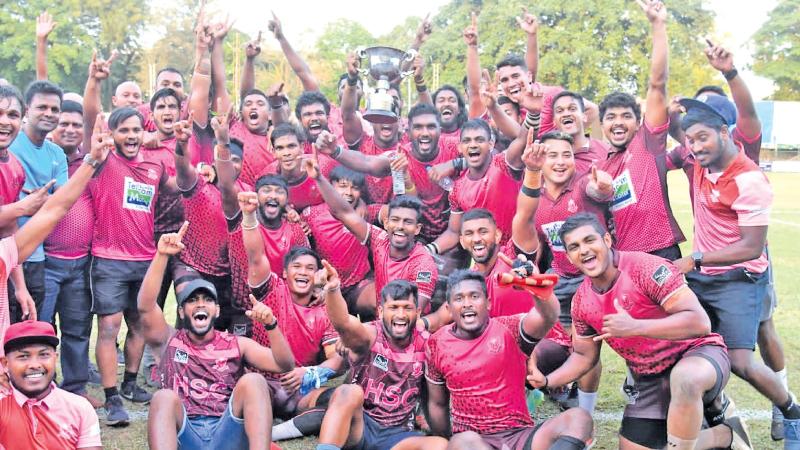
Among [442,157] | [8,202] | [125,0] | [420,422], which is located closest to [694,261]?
[420,422]

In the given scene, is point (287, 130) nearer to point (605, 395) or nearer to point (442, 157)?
point (442, 157)

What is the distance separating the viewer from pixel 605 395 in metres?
6.58

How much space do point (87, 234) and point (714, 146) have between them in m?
4.69

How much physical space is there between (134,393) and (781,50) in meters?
60.2

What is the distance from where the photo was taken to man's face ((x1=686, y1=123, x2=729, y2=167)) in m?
5.16

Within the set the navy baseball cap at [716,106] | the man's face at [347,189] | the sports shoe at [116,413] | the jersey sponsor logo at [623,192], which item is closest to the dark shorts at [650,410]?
the jersey sponsor logo at [623,192]

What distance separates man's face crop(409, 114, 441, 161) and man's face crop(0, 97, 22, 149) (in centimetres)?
355

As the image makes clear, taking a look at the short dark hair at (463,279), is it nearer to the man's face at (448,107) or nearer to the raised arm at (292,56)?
the man's face at (448,107)

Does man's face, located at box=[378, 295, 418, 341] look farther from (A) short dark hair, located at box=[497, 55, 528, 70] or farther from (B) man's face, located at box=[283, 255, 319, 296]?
(A) short dark hair, located at box=[497, 55, 528, 70]

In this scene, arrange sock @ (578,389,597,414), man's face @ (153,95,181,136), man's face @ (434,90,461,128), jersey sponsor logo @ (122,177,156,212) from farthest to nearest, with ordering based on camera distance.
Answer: man's face @ (434,90,461,128) < man's face @ (153,95,181,136) < jersey sponsor logo @ (122,177,156,212) < sock @ (578,389,597,414)

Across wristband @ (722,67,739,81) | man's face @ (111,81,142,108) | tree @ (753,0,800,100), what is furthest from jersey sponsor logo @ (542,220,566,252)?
tree @ (753,0,800,100)

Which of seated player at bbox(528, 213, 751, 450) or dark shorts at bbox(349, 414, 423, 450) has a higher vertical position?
seated player at bbox(528, 213, 751, 450)

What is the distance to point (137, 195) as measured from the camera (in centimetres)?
630

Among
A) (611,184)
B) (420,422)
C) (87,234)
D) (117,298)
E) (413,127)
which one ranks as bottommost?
(420,422)
